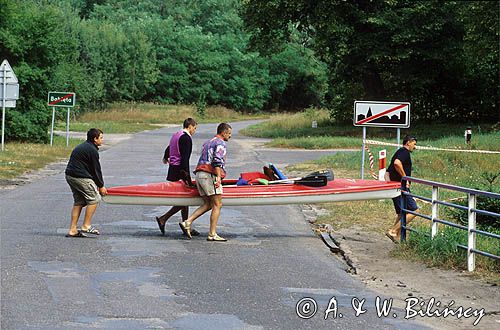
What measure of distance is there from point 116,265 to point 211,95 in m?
87.6

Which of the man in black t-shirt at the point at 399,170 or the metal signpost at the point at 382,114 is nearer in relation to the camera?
the man in black t-shirt at the point at 399,170

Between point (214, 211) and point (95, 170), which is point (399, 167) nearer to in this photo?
point (214, 211)

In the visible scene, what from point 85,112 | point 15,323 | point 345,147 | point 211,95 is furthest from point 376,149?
point 211,95

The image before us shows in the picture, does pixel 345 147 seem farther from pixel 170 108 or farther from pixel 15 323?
pixel 170 108

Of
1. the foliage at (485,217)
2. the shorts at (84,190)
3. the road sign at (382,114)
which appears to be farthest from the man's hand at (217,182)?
the road sign at (382,114)

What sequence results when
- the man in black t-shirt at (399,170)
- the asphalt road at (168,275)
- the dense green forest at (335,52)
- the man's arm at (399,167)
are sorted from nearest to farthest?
the asphalt road at (168,275), the man in black t-shirt at (399,170), the man's arm at (399,167), the dense green forest at (335,52)

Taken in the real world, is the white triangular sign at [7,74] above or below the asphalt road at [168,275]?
above

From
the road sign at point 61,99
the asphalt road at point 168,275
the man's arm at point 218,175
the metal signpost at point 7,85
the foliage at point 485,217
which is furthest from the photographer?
the road sign at point 61,99

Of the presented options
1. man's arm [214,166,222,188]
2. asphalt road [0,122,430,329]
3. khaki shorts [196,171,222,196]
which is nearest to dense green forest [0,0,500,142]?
asphalt road [0,122,430,329]

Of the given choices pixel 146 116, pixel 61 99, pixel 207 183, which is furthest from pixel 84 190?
pixel 146 116

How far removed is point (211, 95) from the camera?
9794 cm

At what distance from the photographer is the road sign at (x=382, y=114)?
19.5 m

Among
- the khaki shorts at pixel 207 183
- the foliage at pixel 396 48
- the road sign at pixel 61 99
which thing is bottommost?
A: the khaki shorts at pixel 207 183

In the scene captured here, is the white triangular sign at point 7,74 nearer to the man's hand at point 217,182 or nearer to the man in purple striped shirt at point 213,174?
the man in purple striped shirt at point 213,174
